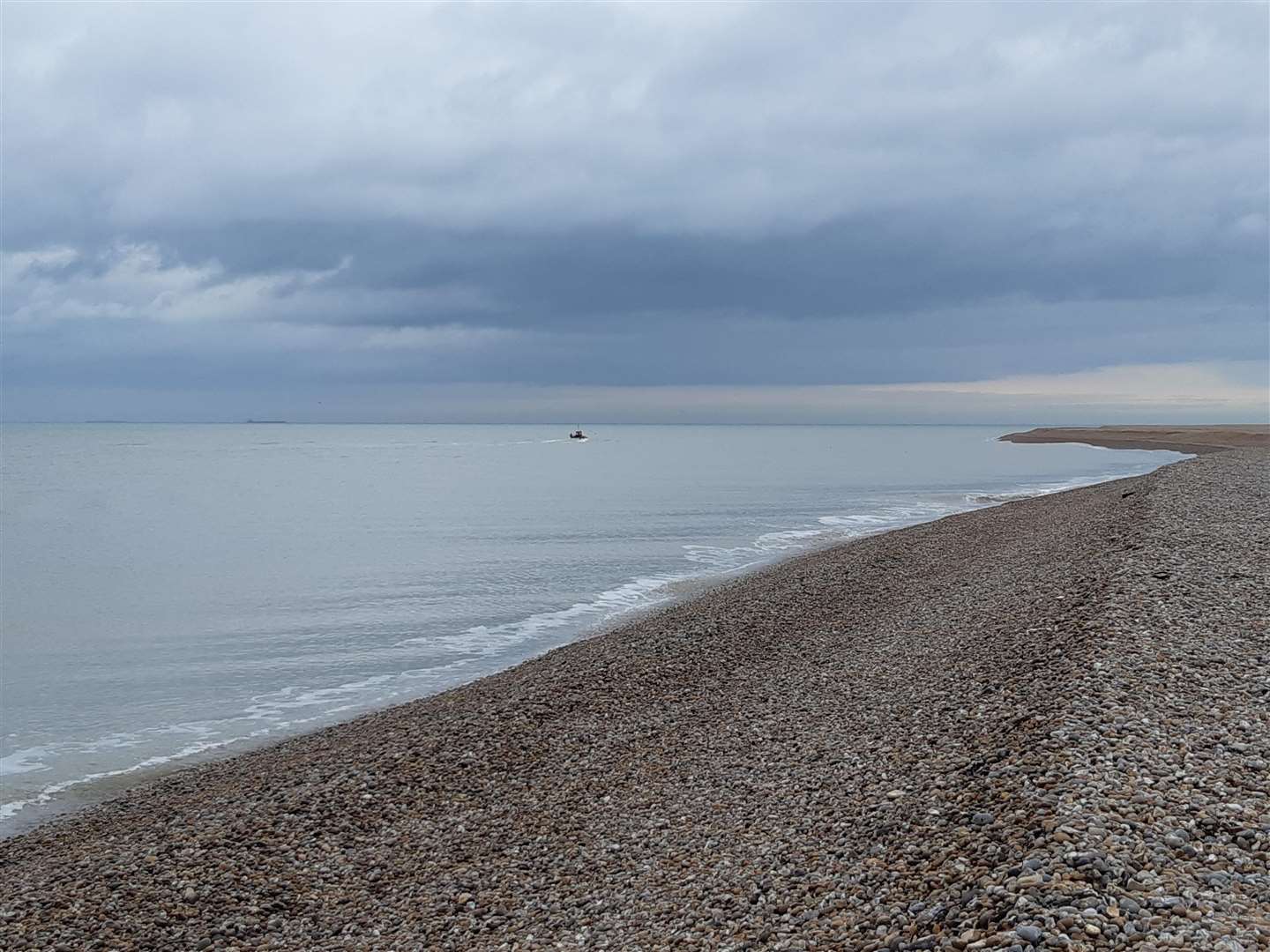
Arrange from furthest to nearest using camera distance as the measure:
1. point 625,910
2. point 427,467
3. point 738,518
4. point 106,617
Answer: point 427,467, point 738,518, point 106,617, point 625,910

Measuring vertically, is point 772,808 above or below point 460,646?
above

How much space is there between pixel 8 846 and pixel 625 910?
8503mm

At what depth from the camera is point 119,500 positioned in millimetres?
62594

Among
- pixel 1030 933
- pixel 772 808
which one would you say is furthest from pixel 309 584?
pixel 1030 933

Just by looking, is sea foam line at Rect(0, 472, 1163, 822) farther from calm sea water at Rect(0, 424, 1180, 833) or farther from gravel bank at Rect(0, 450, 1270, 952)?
gravel bank at Rect(0, 450, 1270, 952)

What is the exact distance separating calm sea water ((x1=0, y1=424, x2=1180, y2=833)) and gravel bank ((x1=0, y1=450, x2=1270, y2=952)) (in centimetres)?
317

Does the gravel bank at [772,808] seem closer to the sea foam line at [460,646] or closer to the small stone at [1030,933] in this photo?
the small stone at [1030,933]

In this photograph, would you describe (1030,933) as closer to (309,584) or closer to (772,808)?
(772,808)

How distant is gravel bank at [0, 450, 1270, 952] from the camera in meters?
6.22

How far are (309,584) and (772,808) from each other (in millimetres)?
24722

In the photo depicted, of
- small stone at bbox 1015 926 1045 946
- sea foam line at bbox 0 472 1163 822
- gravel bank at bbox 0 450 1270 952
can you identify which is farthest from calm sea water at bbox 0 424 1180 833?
small stone at bbox 1015 926 1045 946

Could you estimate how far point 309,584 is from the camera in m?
30.6

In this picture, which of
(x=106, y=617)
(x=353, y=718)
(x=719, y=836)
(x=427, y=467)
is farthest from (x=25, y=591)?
(x=427, y=467)

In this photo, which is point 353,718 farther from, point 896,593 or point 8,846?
point 896,593
